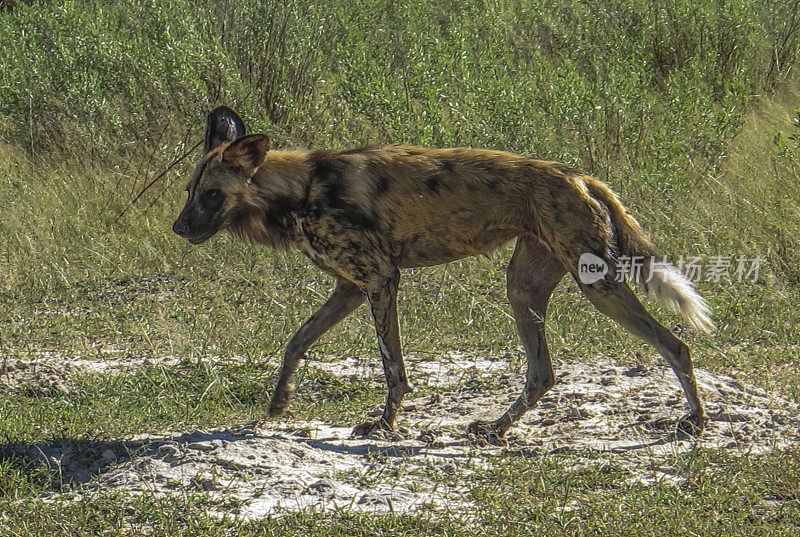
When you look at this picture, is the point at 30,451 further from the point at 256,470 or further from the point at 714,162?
the point at 714,162

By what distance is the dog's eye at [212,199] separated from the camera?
495 cm

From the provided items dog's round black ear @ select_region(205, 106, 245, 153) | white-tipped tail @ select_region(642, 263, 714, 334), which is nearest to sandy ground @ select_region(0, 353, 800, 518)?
white-tipped tail @ select_region(642, 263, 714, 334)

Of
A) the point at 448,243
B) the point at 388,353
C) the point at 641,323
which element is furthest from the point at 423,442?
the point at 641,323

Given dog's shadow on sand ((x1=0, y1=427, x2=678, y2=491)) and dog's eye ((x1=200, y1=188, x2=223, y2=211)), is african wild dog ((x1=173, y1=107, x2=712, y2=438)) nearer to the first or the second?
dog's eye ((x1=200, y1=188, x2=223, y2=211))

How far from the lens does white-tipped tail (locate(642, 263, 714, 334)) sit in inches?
188

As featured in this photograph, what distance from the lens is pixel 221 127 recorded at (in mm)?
5160

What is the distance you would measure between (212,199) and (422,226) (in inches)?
39.0

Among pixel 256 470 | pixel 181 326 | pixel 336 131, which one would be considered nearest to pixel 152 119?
pixel 336 131

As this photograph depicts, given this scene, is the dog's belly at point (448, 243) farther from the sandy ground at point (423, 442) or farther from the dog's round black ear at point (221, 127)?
the dog's round black ear at point (221, 127)

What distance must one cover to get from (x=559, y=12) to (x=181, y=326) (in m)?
7.83

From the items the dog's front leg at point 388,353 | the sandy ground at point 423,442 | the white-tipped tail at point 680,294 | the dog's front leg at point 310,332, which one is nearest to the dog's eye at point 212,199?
the dog's front leg at point 310,332

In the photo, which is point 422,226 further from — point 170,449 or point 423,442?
point 170,449

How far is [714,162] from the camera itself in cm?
894

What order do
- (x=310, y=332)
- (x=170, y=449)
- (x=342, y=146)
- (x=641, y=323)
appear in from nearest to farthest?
(x=170, y=449) → (x=641, y=323) → (x=310, y=332) → (x=342, y=146)
